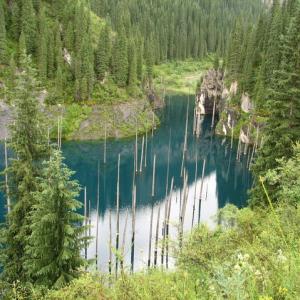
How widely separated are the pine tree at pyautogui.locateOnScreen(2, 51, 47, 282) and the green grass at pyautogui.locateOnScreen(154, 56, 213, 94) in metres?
120

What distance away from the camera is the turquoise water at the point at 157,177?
51.2 meters

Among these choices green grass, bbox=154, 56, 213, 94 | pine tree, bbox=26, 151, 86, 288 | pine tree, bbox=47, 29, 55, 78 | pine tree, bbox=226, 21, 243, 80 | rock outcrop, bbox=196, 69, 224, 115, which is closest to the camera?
pine tree, bbox=26, 151, 86, 288

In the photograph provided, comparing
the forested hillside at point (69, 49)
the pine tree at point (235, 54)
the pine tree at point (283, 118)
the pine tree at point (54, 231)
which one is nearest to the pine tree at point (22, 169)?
the pine tree at point (54, 231)

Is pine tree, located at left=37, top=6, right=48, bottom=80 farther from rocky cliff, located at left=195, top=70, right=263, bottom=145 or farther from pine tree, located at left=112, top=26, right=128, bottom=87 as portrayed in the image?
rocky cliff, located at left=195, top=70, right=263, bottom=145

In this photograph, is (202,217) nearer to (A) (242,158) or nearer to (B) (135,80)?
(A) (242,158)

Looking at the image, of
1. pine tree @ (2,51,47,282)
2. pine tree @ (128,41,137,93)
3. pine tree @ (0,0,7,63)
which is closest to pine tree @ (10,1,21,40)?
pine tree @ (0,0,7,63)

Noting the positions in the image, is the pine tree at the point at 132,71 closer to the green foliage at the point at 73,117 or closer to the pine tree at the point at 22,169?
the green foliage at the point at 73,117

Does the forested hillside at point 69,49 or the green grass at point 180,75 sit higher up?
the forested hillside at point 69,49

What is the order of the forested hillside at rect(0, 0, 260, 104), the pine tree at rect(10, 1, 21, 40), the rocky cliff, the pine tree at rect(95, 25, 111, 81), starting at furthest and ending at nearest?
the pine tree at rect(95, 25, 111, 81) → the pine tree at rect(10, 1, 21, 40) → the forested hillside at rect(0, 0, 260, 104) → the rocky cliff

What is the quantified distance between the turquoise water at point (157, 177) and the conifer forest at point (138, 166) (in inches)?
12.5

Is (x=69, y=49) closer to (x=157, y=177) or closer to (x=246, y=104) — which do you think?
(x=246, y=104)

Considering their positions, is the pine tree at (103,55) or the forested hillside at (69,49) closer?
the forested hillside at (69,49)

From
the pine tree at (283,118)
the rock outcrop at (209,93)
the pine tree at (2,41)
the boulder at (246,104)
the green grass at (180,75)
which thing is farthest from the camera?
the green grass at (180,75)

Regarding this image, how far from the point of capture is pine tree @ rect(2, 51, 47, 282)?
960 inches
